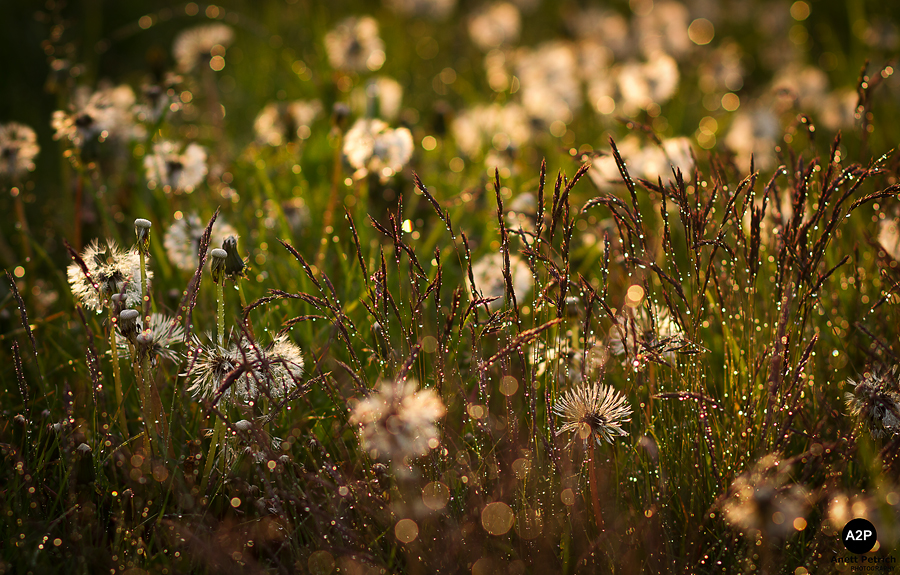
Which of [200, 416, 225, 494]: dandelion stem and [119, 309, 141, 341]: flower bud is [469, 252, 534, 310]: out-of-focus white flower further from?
[119, 309, 141, 341]: flower bud

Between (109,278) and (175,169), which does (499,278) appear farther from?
(175,169)

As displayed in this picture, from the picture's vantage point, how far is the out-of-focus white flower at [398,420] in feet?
Answer: 3.33

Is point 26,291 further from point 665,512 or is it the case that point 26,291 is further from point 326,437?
point 665,512

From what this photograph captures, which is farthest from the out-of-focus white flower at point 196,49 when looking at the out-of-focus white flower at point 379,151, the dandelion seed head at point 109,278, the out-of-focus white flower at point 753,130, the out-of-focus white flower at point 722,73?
the out-of-focus white flower at point 722,73

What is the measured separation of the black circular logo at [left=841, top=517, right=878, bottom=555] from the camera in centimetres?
118

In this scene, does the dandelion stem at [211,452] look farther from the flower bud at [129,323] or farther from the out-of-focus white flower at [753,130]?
the out-of-focus white flower at [753,130]

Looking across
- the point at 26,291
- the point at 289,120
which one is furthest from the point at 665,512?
the point at 289,120

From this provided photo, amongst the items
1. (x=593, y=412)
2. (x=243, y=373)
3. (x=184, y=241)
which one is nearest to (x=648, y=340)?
(x=593, y=412)

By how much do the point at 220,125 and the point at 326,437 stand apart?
7.84 ft

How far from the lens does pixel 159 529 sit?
1.28 meters

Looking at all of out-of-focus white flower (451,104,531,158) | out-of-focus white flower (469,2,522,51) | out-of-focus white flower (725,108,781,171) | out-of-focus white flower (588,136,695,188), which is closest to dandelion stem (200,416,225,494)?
out-of-focus white flower (588,136,695,188)

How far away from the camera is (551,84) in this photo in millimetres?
3953

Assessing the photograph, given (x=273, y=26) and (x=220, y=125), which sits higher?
(x=273, y=26)

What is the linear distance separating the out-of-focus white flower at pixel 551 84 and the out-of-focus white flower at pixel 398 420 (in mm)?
2690
